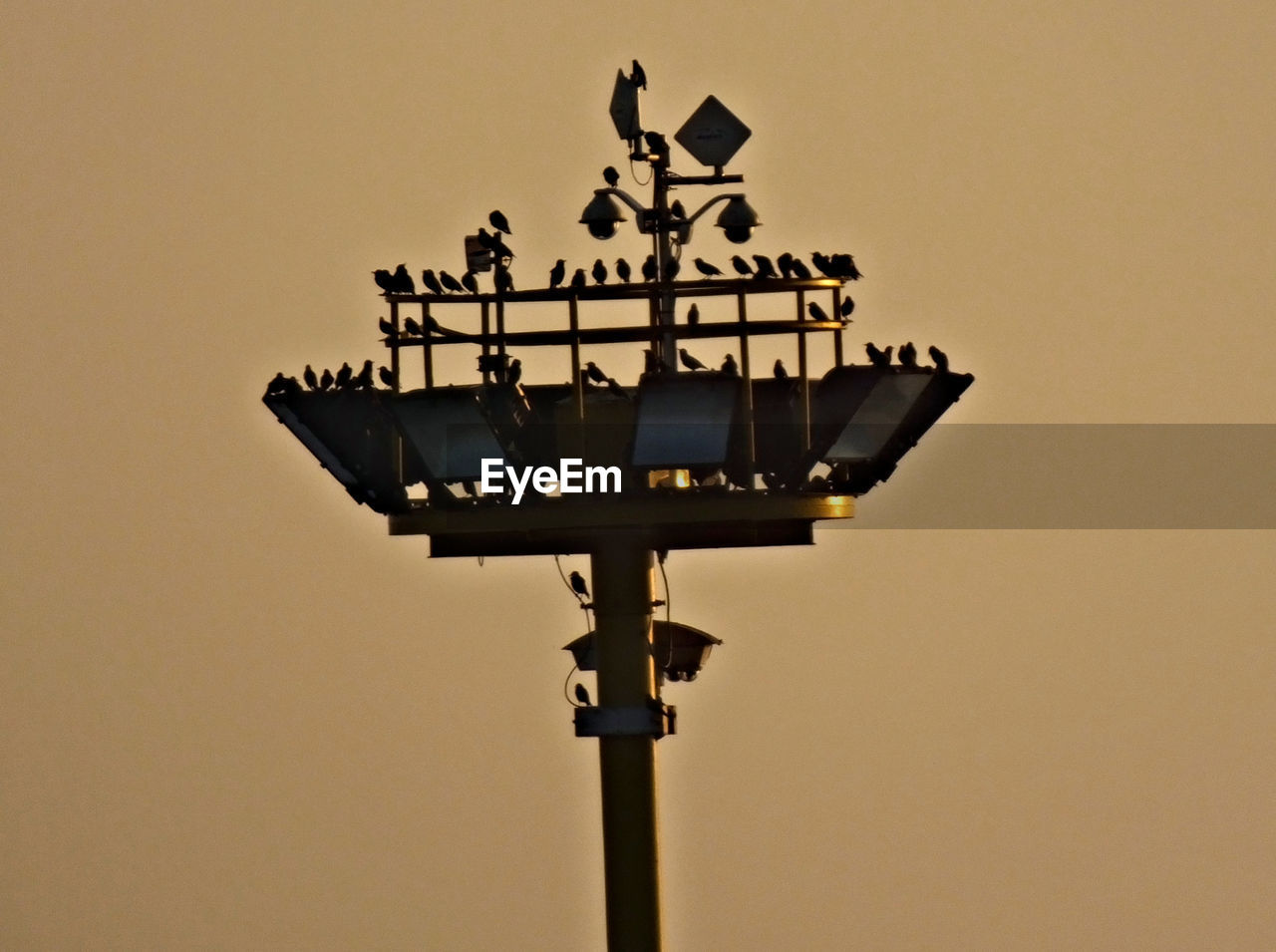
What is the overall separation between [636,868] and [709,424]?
621cm

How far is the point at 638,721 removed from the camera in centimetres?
3828

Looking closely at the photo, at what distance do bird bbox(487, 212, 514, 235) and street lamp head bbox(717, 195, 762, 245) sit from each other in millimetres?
2252

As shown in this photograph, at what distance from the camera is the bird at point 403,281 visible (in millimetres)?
36250

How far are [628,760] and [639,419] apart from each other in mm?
5273

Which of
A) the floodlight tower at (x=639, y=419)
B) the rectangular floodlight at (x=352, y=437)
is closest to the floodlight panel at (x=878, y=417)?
the floodlight tower at (x=639, y=419)

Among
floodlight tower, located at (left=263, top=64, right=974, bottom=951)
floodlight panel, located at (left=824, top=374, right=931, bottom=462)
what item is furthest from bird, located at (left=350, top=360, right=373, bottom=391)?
floodlight panel, located at (left=824, top=374, right=931, bottom=462)

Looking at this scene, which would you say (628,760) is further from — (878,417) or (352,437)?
(878,417)

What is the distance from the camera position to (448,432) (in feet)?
117

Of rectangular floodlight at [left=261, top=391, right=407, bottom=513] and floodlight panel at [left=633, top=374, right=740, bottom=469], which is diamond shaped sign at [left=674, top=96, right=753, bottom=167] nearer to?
floodlight panel at [left=633, top=374, right=740, bottom=469]

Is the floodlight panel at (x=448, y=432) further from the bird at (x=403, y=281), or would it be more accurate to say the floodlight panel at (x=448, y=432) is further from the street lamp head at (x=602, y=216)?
A: the street lamp head at (x=602, y=216)

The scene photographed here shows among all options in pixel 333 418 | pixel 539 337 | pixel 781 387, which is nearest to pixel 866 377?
pixel 781 387

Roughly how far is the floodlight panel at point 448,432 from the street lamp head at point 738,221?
337cm

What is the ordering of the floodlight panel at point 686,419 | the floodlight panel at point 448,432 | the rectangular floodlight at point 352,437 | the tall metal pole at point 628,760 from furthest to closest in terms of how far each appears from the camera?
1. the tall metal pole at point 628,760
2. the rectangular floodlight at point 352,437
3. the floodlight panel at point 448,432
4. the floodlight panel at point 686,419

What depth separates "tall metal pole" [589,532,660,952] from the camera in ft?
126
